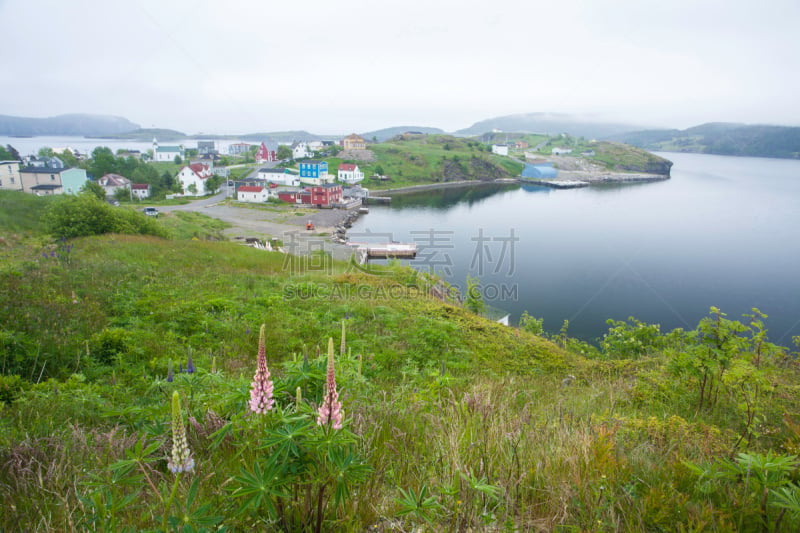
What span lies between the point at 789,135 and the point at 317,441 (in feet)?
820

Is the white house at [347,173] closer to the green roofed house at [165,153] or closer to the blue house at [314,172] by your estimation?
the blue house at [314,172]

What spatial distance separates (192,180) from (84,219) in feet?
188

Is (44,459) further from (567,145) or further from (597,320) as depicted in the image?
(567,145)

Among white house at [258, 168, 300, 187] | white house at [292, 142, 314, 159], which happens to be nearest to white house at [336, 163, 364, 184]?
white house at [258, 168, 300, 187]

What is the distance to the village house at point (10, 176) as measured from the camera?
1948 inches

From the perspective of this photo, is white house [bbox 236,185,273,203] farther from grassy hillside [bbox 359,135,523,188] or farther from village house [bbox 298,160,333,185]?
grassy hillside [bbox 359,135,523,188]

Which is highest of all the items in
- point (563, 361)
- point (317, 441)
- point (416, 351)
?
point (317, 441)

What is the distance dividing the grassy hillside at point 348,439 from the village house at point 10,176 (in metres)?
60.3

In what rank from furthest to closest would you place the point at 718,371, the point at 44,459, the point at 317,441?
1. the point at 718,371
2. the point at 44,459
3. the point at 317,441

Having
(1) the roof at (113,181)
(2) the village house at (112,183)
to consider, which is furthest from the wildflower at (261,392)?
(1) the roof at (113,181)

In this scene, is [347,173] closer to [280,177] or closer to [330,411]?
[280,177]

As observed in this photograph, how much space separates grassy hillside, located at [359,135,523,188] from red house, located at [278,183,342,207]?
72.7 feet

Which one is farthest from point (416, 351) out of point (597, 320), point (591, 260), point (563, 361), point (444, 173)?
point (444, 173)

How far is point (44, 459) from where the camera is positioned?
8.21 feet
